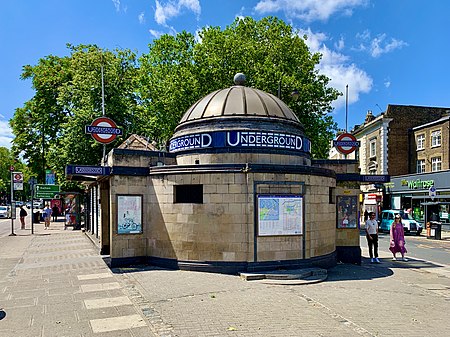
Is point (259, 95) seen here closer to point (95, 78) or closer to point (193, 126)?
point (193, 126)

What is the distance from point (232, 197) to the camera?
1150cm

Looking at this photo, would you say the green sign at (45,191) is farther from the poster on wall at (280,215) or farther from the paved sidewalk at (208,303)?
the poster on wall at (280,215)

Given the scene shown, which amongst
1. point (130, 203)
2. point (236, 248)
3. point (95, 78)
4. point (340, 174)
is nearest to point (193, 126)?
point (130, 203)

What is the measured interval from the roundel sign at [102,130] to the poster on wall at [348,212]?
8.82 metres

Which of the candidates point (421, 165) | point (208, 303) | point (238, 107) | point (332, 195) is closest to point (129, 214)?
point (238, 107)

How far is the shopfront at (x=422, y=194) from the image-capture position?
29859mm

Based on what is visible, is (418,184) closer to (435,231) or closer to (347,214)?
(435,231)

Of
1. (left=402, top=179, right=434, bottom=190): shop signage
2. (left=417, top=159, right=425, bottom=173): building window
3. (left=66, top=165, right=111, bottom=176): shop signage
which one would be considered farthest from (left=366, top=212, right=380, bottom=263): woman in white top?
(left=417, top=159, right=425, bottom=173): building window

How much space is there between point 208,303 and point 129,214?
5311 millimetres

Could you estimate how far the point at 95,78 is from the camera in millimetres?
30422

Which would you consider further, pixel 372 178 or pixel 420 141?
pixel 420 141

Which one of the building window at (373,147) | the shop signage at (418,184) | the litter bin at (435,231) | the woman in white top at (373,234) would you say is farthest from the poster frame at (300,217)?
the building window at (373,147)

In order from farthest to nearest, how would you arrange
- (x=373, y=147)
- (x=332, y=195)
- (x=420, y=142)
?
(x=373, y=147)
(x=420, y=142)
(x=332, y=195)

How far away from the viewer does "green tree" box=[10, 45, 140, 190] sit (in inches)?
1155
